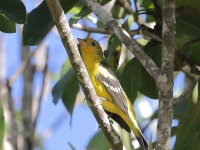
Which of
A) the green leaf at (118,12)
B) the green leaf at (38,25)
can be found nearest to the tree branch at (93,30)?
the green leaf at (118,12)

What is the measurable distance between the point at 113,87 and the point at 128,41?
140 cm

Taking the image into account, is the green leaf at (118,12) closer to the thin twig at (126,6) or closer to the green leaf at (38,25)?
the thin twig at (126,6)

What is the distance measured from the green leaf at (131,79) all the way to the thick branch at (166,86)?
1.33m

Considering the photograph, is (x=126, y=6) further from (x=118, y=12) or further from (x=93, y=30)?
(x=118, y=12)

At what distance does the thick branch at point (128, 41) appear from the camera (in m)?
3.40

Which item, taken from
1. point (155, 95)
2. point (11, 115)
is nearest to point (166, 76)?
point (155, 95)

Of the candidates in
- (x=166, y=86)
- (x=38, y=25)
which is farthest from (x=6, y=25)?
(x=166, y=86)

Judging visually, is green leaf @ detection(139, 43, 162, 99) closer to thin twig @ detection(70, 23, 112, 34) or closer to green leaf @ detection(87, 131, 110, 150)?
thin twig @ detection(70, 23, 112, 34)

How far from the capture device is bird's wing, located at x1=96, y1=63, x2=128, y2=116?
4859 millimetres

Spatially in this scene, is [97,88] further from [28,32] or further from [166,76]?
[166,76]

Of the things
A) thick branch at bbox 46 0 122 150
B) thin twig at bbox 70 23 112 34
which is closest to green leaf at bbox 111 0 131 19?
thin twig at bbox 70 23 112 34

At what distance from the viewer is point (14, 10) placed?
3662 mm

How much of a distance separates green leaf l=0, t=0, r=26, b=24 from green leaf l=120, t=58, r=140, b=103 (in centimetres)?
125

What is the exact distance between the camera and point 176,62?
4418 millimetres
